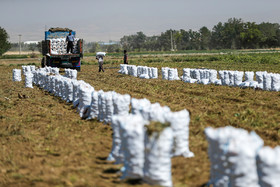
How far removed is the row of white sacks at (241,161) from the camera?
4.28 meters

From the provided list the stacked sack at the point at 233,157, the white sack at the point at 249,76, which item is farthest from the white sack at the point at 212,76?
the stacked sack at the point at 233,157

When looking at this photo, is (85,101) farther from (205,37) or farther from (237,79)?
(205,37)

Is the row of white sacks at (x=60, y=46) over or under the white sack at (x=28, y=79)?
over

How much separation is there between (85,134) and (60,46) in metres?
18.6

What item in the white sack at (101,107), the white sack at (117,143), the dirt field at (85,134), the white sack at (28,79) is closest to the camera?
the dirt field at (85,134)

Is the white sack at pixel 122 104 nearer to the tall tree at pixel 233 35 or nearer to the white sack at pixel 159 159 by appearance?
the white sack at pixel 159 159

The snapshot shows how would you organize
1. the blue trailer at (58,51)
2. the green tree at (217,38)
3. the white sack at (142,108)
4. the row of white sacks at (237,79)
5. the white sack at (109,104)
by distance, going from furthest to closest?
the green tree at (217,38)
the blue trailer at (58,51)
the row of white sacks at (237,79)
the white sack at (109,104)
the white sack at (142,108)

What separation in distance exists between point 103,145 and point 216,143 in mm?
3138

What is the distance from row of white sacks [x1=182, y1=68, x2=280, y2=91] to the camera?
14132 mm

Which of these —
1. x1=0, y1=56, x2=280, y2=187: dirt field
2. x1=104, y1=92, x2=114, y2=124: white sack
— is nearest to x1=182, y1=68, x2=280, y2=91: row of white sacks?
x1=0, y1=56, x2=280, y2=187: dirt field

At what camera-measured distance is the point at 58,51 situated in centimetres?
2589

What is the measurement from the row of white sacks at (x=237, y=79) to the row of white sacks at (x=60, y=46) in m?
10.1

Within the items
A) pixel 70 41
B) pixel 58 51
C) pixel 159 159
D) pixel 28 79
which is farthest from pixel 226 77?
pixel 58 51

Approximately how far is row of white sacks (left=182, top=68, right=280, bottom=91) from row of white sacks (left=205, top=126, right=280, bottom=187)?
391 inches
